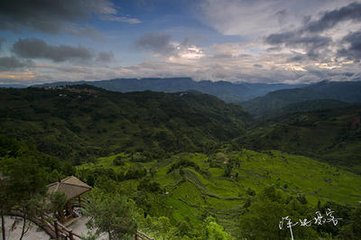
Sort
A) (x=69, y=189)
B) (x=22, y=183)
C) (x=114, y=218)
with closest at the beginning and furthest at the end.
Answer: (x=114, y=218)
(x=22, y=183)
(x=69, y=189)

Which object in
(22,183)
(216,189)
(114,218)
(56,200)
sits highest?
(22,183)

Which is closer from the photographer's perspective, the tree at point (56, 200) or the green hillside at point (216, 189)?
the tree at point (56, 200)

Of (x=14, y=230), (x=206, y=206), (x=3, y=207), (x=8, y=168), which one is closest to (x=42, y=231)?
(x=14, y=230)

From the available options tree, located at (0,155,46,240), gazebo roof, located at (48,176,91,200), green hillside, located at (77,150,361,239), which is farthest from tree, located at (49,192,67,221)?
green hillside, located at (77,150,361,239)

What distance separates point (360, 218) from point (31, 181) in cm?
6164

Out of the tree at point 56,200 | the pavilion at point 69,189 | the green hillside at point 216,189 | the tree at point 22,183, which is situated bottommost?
the green hillside at point 216,189

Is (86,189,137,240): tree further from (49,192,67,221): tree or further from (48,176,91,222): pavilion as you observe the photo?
(48,176,91,222): pavilion

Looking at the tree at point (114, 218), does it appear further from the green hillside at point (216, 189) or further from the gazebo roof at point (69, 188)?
the green hillside at point (216, 189)

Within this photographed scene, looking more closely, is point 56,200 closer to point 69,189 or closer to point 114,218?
point 69,189

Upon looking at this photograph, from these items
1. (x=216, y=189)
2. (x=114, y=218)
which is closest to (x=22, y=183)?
(x=114, y=218)

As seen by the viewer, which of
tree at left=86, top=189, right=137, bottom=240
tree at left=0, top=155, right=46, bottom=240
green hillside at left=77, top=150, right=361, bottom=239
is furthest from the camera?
green hillside at left=77, top=150, right=361, bottom=239

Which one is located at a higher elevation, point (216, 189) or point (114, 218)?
point (114, 218)

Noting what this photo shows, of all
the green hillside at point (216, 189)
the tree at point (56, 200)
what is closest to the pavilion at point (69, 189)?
the tree at point (56, 200)

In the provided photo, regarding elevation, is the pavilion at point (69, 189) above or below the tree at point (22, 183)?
below
